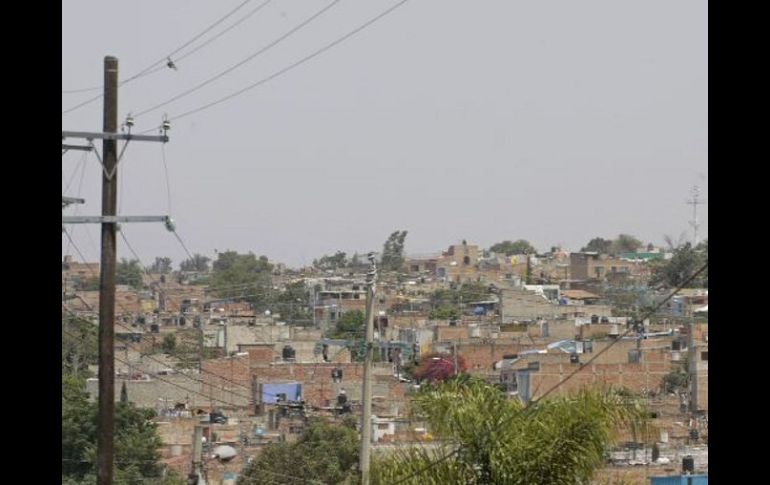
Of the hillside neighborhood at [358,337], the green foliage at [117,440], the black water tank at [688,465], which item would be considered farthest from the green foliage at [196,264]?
the black water tank at [688,465]

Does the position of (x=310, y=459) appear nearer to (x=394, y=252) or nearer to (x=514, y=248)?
(x=394, y=252)

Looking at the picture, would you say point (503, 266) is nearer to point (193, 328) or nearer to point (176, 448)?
point (193, 328)

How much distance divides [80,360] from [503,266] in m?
17.0

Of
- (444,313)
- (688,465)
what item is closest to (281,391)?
(444,313)

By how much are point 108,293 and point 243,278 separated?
1842cm

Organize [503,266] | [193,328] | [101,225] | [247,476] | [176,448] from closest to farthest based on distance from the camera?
[101,225] → [247,476] → [176,448] → [193,328] → [503,266]

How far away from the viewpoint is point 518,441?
715cm

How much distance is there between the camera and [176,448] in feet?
57.4

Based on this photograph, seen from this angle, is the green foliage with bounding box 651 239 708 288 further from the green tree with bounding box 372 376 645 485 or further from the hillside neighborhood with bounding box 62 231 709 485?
the green tree with bounding box 372 376 645 485

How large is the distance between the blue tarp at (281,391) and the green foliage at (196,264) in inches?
146

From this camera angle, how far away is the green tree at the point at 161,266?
2225 centimetres

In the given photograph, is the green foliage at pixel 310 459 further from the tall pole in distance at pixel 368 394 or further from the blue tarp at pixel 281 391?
the tall pole in distance at pixel 368 394

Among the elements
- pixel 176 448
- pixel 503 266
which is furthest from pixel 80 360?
pixel 503 266
